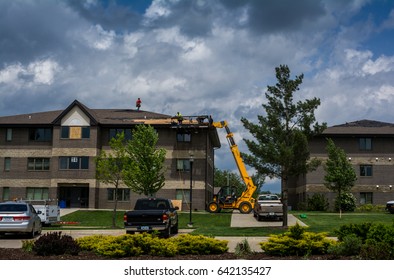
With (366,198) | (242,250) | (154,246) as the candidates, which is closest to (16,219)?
(154,246)

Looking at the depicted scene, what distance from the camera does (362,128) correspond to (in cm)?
5644

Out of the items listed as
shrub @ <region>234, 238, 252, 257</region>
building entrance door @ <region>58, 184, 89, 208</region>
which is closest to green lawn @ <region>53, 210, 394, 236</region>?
building entrance door @ <region>58, 184, 89, 208</region>

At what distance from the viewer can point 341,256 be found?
538 inches

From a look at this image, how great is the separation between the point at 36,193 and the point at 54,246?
131 ft

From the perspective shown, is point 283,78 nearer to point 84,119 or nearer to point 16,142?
point 84,119

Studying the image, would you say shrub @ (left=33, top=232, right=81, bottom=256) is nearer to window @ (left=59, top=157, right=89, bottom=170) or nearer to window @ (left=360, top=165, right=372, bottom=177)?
window @ (left=59, top=157, right=89, bottom=170)

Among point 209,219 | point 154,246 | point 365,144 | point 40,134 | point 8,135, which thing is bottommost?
point 209,219

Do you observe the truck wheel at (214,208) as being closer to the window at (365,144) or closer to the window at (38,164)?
the window at (38,164)

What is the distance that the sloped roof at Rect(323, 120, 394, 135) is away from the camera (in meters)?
54.2

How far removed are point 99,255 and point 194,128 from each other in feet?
119

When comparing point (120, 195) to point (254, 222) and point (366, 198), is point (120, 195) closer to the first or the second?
point (254, 222)

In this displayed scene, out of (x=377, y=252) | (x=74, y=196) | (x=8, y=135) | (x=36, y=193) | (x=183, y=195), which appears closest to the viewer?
(x=377, y=252)
